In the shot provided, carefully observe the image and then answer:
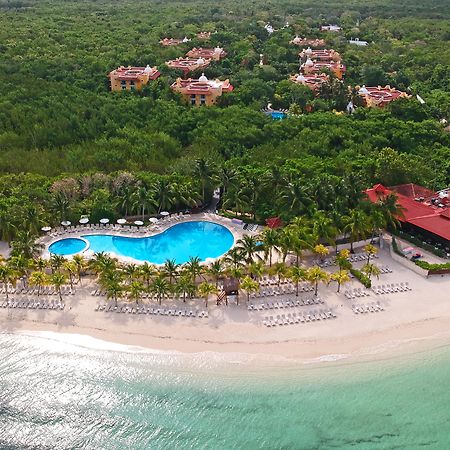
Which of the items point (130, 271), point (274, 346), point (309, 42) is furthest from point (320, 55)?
point (274, 346)

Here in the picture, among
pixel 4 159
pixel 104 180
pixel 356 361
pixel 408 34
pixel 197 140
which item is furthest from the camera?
pixel 408 34

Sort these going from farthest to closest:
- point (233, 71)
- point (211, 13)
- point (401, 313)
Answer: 1. point (211, 13)
2. point (233, 71)
3. point (401, 313)

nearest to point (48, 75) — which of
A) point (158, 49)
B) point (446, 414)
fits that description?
point (158, 49)

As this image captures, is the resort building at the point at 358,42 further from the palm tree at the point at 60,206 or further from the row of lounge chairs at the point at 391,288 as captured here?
the row of lounge chairs at the point at 391,288

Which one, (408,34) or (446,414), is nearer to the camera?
(446,414)

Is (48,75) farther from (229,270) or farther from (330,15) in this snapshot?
(330,15)

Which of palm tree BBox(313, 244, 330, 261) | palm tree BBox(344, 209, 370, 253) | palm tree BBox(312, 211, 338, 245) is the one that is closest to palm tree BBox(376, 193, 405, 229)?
palm tree BBox(344, 209, 370, 253)
